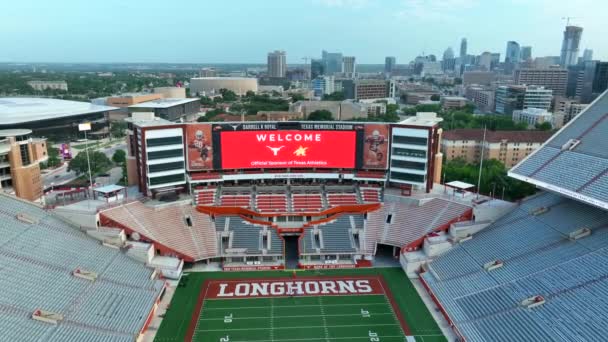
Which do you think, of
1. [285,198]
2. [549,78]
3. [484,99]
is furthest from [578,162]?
[549,78]

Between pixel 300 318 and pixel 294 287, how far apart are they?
4.57 metres

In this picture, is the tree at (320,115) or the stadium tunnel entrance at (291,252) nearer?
the stadium tunnel entrance at (291,252)

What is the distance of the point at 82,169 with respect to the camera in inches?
2633

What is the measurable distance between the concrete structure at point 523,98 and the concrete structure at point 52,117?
128 m

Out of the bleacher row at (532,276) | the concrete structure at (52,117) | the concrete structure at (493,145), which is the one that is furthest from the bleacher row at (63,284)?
the concrete structure at (52,117)

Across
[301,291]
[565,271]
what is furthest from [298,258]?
[565,271]

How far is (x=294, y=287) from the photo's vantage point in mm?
36094

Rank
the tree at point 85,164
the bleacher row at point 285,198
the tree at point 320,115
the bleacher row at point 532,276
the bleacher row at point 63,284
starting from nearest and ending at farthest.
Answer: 1. the bleacher row at point 532,276
2. the bleacher row at point 63,284
3. the bleacher row at point 285,198
4. the tree at point 85,164
5. the tree at point 320,115

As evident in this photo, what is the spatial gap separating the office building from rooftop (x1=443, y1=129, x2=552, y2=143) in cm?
13631

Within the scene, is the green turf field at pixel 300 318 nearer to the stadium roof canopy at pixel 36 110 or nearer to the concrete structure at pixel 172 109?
the stadium roof canopy at pixel 36 110

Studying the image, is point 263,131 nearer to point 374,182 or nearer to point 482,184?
point 374,182

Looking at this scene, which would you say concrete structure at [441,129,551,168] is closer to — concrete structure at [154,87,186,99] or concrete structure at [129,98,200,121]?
concrete structure at [129,98,200,121]

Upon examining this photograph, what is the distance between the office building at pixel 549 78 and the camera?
191m

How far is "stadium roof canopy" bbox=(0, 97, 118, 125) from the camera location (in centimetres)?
9150
